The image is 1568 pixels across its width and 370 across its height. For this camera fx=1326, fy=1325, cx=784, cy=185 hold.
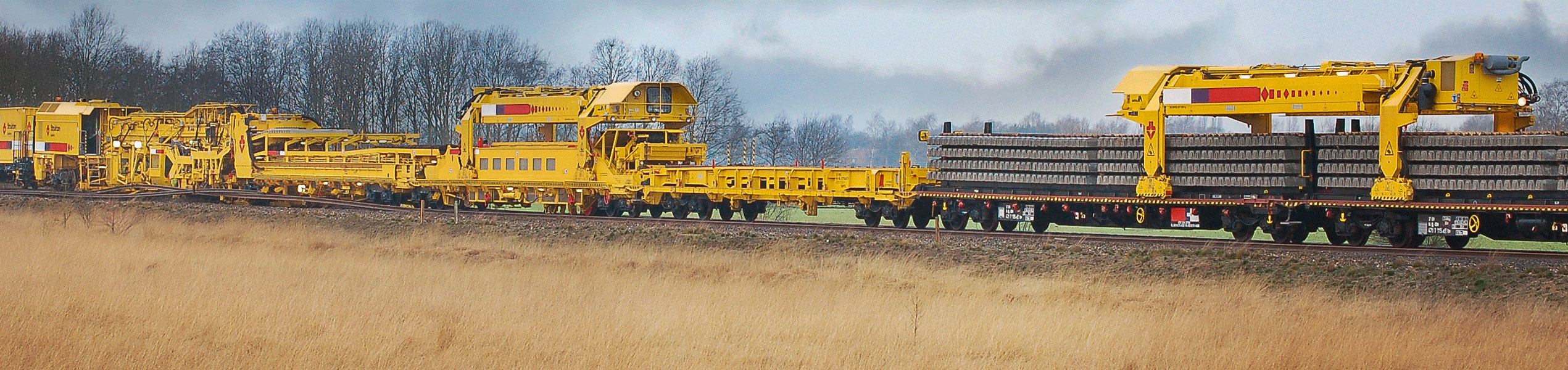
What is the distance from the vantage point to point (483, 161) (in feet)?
103

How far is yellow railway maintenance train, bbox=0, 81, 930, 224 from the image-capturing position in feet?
89.1

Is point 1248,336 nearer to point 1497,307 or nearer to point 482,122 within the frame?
point 1497,307

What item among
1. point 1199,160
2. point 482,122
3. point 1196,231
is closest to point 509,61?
point 482,122

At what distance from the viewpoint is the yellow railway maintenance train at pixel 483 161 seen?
27.2 meters

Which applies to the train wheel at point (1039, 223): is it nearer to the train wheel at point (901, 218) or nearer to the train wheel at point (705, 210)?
the train wheel at point (901, 218)

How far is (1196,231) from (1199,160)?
38.1ft

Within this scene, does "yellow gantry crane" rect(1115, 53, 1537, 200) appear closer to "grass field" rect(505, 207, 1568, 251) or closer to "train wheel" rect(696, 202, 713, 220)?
"grass field" rect(505, 207, 1568, 251)

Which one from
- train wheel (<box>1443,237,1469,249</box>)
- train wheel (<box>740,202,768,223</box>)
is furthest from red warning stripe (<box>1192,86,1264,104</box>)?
train wheel (<box>740,202,768,223</box>)

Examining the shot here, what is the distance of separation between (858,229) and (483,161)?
449 inches

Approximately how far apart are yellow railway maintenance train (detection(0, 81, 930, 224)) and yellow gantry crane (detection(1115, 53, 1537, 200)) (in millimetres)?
4747

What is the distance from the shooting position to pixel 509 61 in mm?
66375

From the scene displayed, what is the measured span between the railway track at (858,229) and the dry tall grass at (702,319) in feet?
12.2

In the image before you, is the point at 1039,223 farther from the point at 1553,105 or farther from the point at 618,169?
the point at 1553,105

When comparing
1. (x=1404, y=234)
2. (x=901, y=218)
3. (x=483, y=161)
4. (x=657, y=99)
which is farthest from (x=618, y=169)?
(x=1404, y=234)
